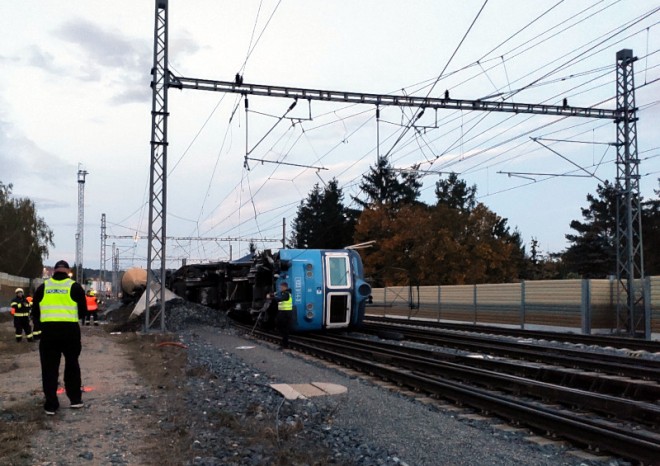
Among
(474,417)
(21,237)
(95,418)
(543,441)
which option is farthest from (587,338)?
(21,237)

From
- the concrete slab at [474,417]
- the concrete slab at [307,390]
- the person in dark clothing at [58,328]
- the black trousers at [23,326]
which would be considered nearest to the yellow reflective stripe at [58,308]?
the person in dark clothing at [58,328]

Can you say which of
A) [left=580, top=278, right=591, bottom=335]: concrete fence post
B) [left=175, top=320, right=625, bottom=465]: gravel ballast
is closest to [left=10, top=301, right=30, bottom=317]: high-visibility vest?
[left=175, top=320, right=625, bottom=465]: gravel ballast

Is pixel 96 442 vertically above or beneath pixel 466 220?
beneath

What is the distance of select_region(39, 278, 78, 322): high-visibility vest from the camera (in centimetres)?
774

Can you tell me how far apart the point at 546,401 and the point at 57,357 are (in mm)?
6565

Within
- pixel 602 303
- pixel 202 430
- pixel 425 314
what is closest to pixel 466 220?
pixel 425 314

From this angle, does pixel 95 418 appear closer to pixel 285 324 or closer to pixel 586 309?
pixel 285 324

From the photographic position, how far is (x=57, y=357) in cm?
773

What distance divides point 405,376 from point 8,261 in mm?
52333

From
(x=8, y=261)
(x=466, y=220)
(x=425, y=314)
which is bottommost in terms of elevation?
(x=425, y=314)

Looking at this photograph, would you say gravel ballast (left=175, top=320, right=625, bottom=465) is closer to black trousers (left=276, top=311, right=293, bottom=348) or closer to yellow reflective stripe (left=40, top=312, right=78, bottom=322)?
yellow reflective stripe (left=40, top=312, right=78, bottom=322)

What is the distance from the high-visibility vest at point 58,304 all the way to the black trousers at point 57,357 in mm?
79

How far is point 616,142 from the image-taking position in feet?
73.2

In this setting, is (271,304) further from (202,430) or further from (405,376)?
(202,430)
